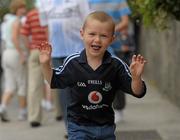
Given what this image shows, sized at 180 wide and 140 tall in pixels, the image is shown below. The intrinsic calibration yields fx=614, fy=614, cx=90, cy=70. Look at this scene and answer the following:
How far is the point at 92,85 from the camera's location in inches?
167

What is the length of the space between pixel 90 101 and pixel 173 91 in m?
5.42

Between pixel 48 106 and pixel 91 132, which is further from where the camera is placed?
pixel 48 106

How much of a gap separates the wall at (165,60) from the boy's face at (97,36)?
5.04m

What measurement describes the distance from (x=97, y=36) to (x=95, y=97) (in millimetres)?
430

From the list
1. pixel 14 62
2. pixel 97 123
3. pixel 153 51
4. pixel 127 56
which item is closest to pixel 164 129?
pixel 127 56

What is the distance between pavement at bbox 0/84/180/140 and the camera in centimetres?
724

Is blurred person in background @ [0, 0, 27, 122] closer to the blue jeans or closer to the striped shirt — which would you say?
the striped shirt

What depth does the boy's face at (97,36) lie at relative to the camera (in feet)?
13.6

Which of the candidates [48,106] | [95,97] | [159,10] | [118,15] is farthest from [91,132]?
[48,106]

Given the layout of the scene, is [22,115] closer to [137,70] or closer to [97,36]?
[97,36]

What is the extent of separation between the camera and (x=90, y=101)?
4.26m

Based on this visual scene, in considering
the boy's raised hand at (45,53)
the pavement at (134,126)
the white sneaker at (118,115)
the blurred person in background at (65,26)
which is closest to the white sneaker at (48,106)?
the pavement at (134,126)

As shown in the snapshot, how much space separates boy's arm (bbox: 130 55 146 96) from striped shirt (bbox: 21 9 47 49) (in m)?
4.02

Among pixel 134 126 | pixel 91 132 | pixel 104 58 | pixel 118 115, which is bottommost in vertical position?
pixel 134 126
